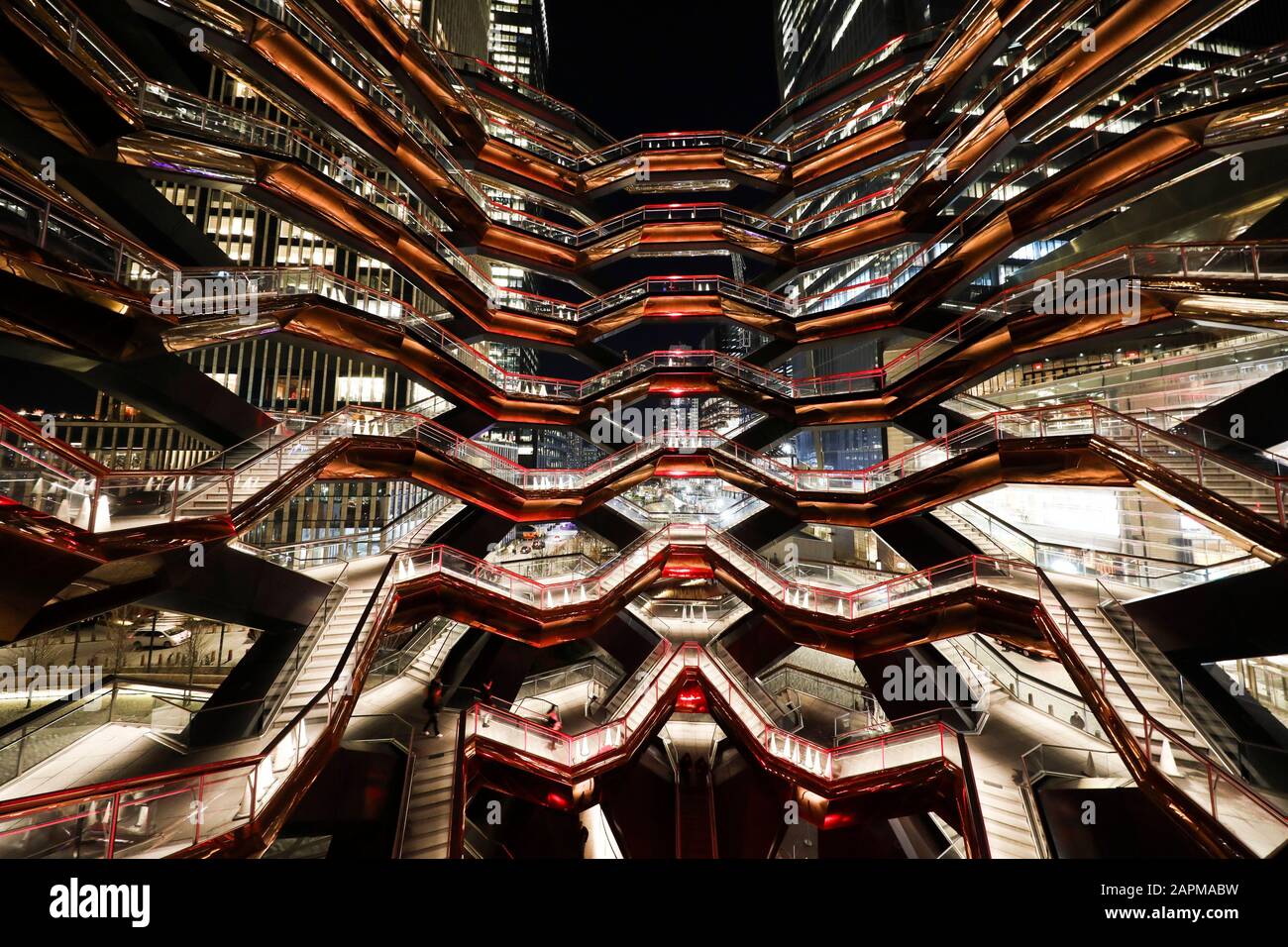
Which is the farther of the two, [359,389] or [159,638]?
[359,389]

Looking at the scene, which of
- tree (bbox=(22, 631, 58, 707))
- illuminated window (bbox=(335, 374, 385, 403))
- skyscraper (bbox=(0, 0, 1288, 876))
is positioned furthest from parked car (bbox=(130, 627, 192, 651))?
illuminated window (bbox=(335, 374, 385, 403))

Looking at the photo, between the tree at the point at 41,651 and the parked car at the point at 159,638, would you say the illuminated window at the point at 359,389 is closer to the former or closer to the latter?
the parked car at the point at 159,638

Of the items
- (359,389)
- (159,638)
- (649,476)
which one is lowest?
(159,638)

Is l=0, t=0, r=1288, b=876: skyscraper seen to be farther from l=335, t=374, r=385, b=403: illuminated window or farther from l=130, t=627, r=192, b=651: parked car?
l=335, t=374, r=385, b=403: illuminated window

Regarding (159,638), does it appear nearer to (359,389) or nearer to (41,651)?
(41,651)

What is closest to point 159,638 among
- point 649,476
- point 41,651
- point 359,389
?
point 41,651

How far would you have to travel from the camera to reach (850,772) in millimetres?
11477

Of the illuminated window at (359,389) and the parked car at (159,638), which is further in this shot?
the illuminated window at (359,389)

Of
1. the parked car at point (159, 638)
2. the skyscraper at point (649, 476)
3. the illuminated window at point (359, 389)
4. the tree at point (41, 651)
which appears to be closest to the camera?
the skyscraper at point (649, 476)

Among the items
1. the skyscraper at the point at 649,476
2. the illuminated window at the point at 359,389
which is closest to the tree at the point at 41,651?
the skyscraper at the point at 649,476

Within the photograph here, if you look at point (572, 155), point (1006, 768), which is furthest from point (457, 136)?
point (1006, 768)

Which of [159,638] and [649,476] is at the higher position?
[649,476]

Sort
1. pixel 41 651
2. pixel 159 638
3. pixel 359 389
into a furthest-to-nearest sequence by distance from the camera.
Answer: pixel 359 389 → pixel 159 638 → pixel 41 651

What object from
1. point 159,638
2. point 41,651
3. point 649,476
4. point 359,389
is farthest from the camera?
point 359,389
